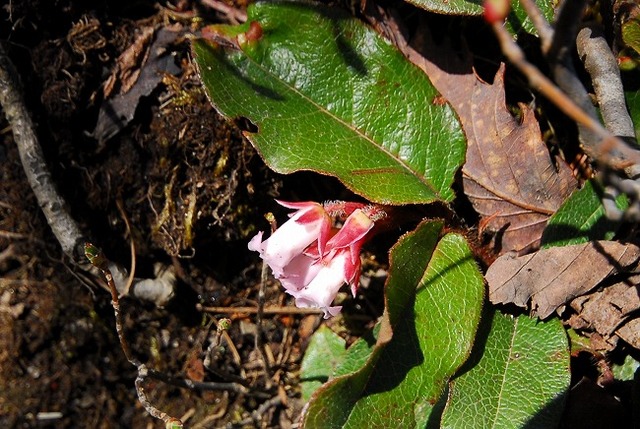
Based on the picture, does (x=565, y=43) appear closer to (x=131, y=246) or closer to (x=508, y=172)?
(x=508, y=172)

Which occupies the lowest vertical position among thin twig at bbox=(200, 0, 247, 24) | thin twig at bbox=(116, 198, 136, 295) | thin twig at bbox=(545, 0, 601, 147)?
thin twig at bbox=(116, 198, 136, 295)

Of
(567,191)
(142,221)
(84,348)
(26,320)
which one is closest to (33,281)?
(26,320)

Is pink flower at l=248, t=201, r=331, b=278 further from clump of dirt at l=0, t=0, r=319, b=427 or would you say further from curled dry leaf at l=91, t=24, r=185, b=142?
curled dry leaf at l=91, t=24, r=185, b=142

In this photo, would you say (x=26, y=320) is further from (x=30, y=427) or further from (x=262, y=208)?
(x=262, y=208)

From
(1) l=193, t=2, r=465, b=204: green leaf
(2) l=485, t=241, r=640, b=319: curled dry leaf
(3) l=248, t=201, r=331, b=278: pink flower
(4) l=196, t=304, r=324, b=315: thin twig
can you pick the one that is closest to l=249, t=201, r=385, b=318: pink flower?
(3) l=248, t=201, r=331, b=278: pink flower

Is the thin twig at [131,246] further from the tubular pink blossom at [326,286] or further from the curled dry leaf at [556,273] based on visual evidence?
the curled dry leaf at [556,273]

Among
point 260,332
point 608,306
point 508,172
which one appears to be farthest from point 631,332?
point 260,332

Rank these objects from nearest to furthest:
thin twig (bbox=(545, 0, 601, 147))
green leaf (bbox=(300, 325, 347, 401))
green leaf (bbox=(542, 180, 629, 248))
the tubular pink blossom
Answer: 1. thin twig (bbox=(545, 0, 601, 147))
2. the tubular pink blossom
3. green leaf (bbox=(542, 180, 629, 248))
4. green leaf (bbox=(300, 325, 347, 401))
